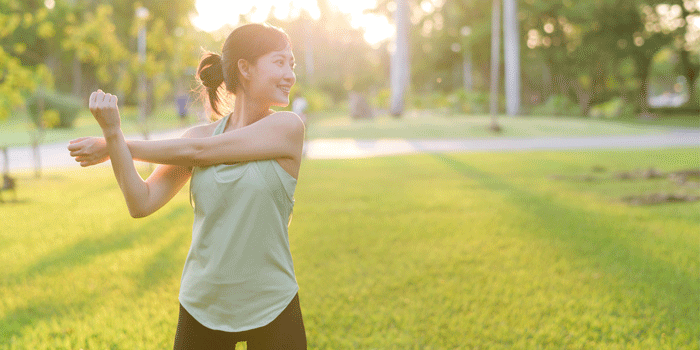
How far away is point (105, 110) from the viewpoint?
1.52 m

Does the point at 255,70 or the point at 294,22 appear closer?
the point at 255,70

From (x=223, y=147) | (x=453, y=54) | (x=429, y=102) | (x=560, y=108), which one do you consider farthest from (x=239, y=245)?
(x=453, y=54)

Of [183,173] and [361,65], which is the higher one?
[361,65]

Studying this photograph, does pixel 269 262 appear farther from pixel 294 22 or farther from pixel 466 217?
pixel 294 22

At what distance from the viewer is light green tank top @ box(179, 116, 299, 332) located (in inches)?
67.2

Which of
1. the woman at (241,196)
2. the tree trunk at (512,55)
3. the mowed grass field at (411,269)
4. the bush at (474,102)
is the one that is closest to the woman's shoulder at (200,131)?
the woman at (241,196)

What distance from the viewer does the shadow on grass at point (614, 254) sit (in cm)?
423

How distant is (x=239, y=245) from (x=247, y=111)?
0.45 metres

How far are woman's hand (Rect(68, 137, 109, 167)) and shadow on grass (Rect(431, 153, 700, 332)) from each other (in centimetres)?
389

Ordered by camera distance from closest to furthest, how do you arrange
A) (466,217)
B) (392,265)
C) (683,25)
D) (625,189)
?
(392,265) < (466,217) < (625,189) < (683,25)

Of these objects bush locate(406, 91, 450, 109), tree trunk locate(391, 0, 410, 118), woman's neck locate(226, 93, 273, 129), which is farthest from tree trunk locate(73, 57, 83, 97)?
woman's neck locate(226, 93, 273, 129)

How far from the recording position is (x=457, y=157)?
1427 centimetres

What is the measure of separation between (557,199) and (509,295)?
434 centimetres

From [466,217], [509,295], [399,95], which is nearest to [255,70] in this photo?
[509,295]
